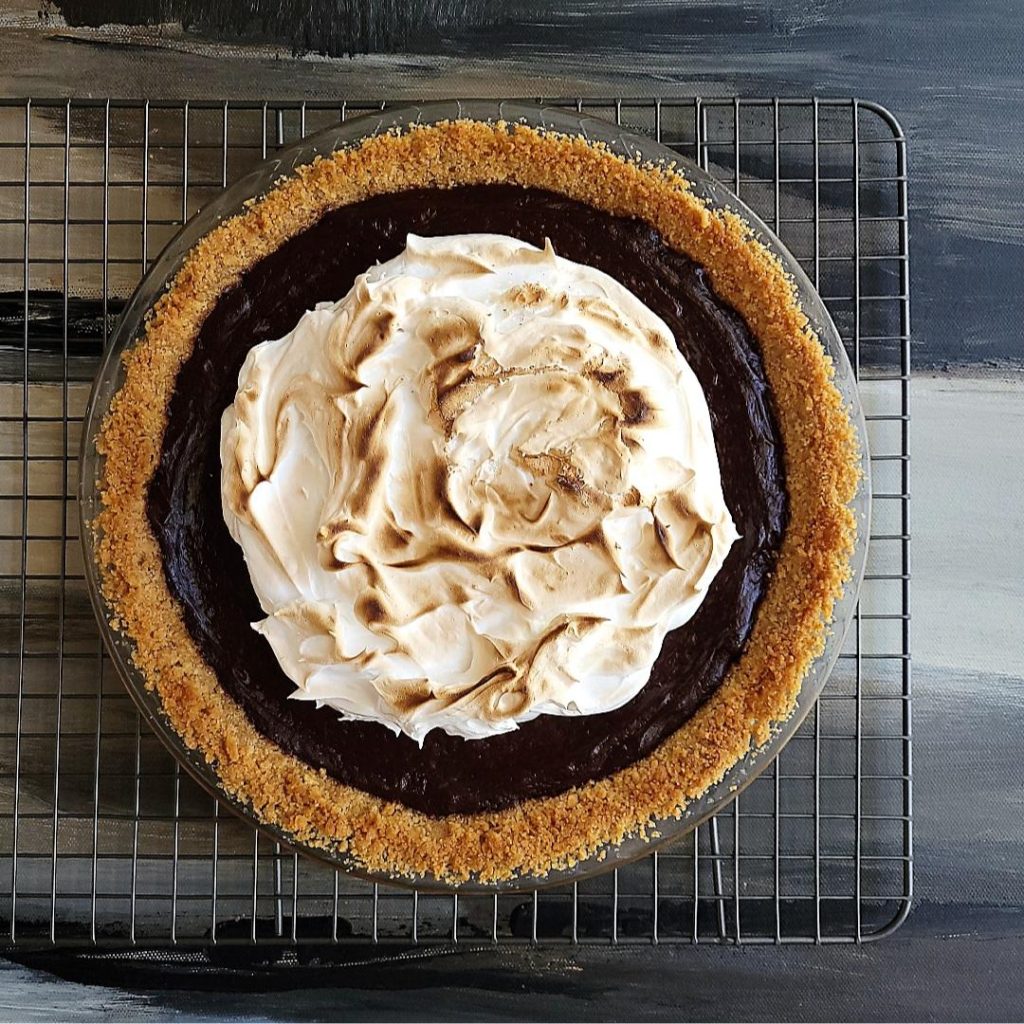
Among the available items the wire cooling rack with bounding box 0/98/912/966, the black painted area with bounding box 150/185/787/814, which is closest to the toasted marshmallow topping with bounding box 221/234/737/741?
the black painted area with bounding box 150/185/787/814

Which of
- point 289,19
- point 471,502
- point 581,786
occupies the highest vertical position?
point 289,19

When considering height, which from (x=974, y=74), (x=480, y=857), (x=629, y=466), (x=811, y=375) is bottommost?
(x=480, y=857)

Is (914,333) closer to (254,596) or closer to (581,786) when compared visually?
(581,786)

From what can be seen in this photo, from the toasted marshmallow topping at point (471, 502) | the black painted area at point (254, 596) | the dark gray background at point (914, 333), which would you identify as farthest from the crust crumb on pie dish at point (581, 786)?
the dark gray background at point (914, 333)

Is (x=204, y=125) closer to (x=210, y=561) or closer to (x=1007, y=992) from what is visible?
(x=210, y=561)

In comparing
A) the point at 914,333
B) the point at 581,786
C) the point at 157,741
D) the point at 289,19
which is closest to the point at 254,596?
the point at 157,741

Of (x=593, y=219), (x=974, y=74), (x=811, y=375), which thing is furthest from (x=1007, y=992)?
(x=974, y=74)
